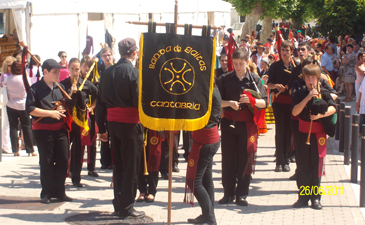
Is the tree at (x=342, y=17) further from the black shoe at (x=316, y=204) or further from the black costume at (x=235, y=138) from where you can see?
the black shoe at (x=316, y=204)

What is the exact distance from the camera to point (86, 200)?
674 cm

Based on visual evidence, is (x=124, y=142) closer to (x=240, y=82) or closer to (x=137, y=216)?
(x=137, y=216)

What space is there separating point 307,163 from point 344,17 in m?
12.7

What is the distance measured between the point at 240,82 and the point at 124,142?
187 cm

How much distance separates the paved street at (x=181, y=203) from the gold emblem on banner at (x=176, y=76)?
72.8 inches

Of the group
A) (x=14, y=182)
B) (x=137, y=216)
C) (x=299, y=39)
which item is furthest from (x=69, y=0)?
(x=299, y=39)

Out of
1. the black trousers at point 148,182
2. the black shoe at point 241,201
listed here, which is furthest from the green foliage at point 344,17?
the black trousers at point 148,182

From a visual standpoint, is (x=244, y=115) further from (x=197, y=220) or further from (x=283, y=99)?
(x=283, y=99)

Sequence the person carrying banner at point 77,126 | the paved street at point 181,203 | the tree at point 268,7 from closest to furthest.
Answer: the paved street at point 181,203, the person carrying banner at point 77,126, the tree at point 268,7

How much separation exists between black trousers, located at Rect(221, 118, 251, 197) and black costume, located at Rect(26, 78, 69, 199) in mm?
2218

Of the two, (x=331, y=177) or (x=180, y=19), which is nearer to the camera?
(x=331, y=177)

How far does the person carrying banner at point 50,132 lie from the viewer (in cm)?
636

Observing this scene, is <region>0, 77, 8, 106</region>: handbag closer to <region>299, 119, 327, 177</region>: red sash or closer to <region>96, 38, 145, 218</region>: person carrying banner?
<region>96, 38, 145, 218</region>: person carrying banner

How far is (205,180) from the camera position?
18.6ft
